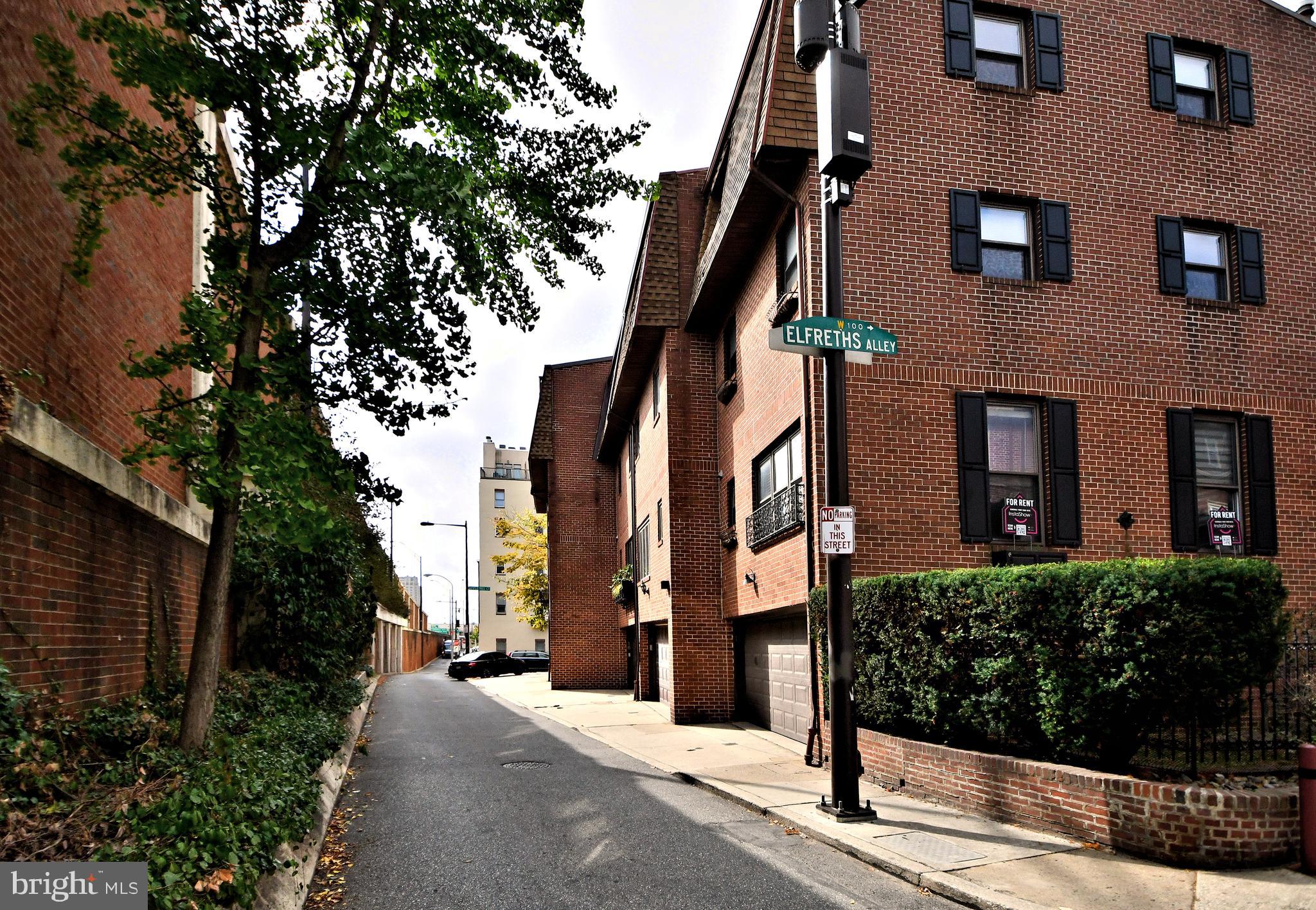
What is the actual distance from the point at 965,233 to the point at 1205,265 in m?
3.98

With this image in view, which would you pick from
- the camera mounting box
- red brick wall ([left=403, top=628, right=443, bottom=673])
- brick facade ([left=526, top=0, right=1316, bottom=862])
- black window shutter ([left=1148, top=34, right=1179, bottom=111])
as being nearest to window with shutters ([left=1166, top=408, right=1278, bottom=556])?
brick facade ([left=526, top=0, right=1316, bottom=862])

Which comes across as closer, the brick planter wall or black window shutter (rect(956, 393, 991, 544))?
the brick planter wall

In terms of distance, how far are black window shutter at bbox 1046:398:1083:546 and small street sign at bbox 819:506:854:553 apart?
4901 mm

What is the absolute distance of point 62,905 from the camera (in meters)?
4.41

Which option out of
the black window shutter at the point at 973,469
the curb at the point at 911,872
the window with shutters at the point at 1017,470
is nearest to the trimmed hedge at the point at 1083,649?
the curb at the point at 911,872

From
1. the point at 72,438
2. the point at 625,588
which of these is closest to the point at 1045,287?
the point at 72,438

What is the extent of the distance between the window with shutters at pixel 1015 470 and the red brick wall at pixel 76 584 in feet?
32.1

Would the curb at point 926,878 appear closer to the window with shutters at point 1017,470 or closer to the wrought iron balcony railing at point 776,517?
the wrought iron balcony railing at point 776,517

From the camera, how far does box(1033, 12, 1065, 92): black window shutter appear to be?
523 inches

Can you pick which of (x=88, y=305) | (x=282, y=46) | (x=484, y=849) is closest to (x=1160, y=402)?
(x=484, y=849)

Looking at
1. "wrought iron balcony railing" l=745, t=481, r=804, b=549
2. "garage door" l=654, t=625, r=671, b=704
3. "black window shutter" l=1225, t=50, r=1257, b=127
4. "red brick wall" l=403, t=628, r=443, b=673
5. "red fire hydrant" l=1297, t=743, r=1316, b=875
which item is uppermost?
"black window shutter" l=1225, t=50, r=1257, b=127

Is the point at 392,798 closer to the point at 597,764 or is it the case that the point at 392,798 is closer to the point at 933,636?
the point at 597,764

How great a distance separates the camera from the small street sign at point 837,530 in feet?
28.5

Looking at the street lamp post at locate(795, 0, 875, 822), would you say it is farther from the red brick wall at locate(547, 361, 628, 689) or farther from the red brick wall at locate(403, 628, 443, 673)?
the red brick wall at locate(403, 628, 443, 673)
